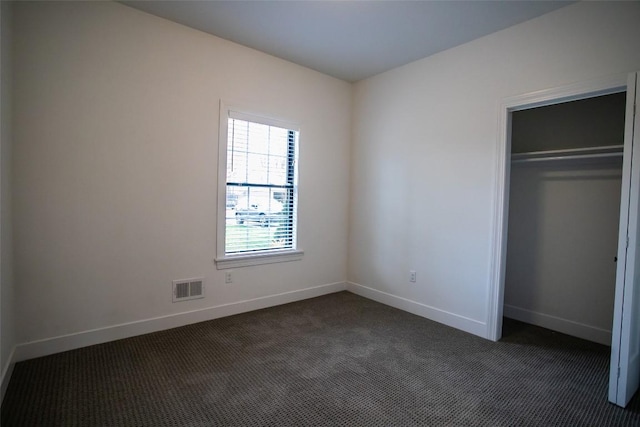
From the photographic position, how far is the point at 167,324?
3.12 meters

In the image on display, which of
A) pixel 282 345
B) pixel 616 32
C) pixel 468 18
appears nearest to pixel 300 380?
pixel 282 345

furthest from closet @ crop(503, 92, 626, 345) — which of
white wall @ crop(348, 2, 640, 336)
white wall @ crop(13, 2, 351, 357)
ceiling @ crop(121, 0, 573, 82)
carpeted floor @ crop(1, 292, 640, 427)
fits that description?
white wall @ crop(13, 2, 351, 357)

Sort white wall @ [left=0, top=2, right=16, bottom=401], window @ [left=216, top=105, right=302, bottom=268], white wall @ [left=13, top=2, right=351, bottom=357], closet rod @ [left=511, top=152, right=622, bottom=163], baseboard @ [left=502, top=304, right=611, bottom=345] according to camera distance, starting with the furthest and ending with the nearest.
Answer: window @ [left=216, top=105, right=302, bottom=268], baseboard @ [left=502, top=304, right=611, bottom=345], closet rod @ [left=511, top=152, right=622, bottom=163], white wall @ [left=13, top=2, right=351, bottom=357], white wall @ [left=0, top=2, right=16, bottom=401]

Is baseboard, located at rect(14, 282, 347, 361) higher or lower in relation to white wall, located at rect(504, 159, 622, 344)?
lower

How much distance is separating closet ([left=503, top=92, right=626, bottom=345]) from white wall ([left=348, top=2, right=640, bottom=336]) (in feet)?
2.67

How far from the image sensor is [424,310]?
144 inches

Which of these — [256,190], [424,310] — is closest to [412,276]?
[424,310]

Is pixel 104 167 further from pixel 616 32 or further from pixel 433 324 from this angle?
pixel 616 32

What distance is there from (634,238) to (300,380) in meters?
2.42

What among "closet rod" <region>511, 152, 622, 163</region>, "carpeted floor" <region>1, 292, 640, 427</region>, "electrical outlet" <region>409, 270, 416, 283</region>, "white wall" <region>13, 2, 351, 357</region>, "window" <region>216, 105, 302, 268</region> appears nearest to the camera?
"carpeted floor" <region>1, 292, 640, 427</region>

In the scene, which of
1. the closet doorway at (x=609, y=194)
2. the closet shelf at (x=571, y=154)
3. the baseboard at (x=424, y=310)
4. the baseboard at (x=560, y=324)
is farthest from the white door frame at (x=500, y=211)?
the baseboard at (x=560, y=324)

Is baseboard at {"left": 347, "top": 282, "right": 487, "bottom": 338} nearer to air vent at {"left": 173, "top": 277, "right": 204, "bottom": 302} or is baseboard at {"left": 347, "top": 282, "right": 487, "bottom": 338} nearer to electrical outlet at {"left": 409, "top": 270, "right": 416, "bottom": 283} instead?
electrical outlet at {"left": 409, "top": 270, "right": 416, "bottom": 283}

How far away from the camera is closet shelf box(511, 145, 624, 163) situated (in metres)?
2.95

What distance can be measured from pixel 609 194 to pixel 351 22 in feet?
9.68
